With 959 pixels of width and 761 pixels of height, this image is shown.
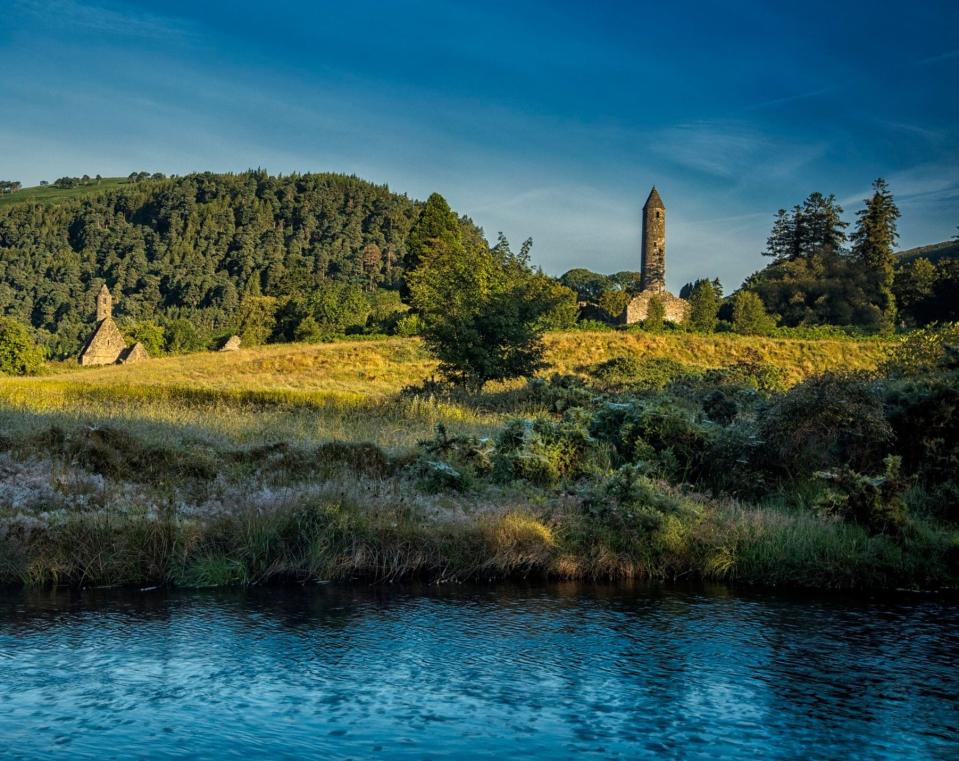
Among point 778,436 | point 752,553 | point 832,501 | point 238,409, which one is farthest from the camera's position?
point 238,409

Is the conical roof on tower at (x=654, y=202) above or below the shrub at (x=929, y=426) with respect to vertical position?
above

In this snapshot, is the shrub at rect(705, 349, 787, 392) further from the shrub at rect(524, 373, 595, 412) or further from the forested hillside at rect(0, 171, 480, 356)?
the forested hillside at rect(0, 171, 480, 356)

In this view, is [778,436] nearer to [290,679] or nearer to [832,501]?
[832,501]

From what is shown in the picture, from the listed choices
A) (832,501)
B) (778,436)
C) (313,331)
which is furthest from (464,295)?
(313,331)

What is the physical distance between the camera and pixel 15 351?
168 ft

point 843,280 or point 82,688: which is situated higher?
point 843,280

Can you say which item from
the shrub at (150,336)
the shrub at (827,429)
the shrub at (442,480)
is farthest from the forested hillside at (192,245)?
the shrub at (827,429)

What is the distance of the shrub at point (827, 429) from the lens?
12.3 metres

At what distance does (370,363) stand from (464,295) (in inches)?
655

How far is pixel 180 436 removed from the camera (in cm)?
1455

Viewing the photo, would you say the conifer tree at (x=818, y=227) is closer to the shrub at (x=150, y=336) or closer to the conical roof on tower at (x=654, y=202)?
the conical roof on tower at (x=654, y=202)

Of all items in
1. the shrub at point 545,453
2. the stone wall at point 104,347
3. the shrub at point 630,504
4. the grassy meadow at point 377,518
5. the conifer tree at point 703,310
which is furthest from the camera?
the stone wall at point 104,347

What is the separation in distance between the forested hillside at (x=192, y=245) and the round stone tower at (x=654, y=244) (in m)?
41.7

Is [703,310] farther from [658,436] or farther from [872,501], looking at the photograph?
[872,501]
